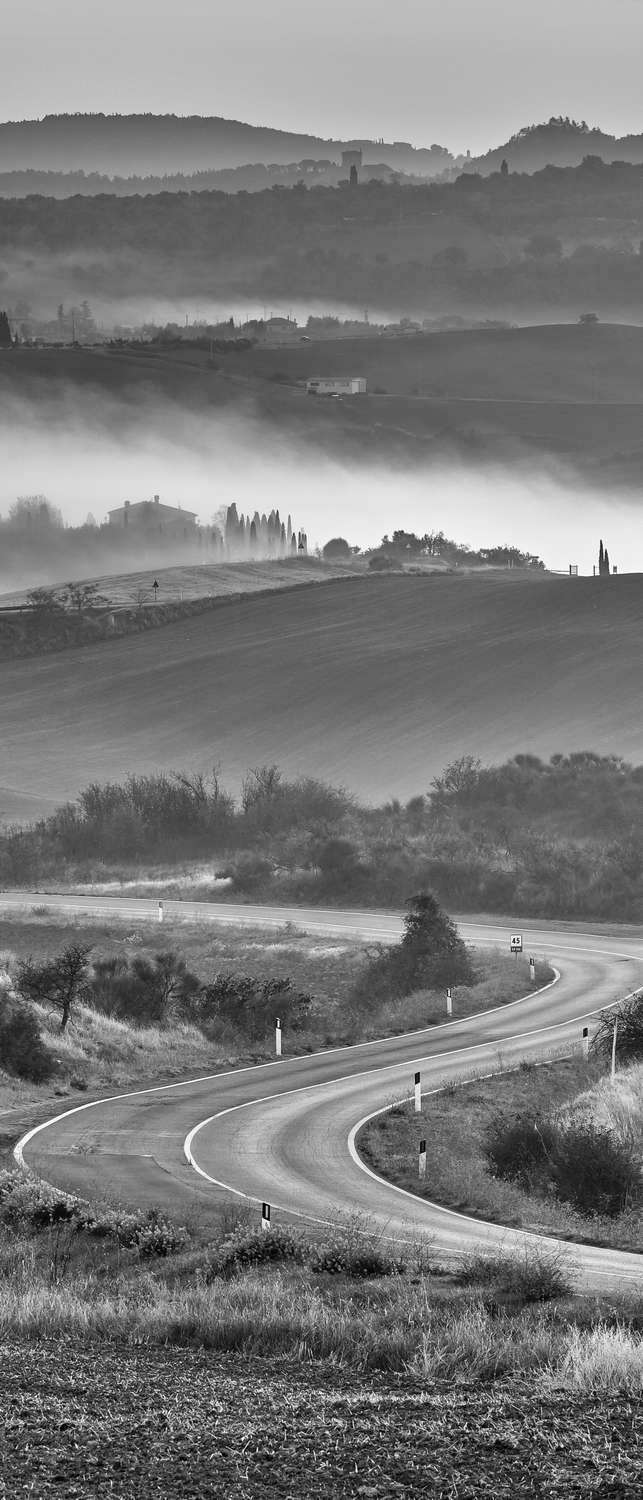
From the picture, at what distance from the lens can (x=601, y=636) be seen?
122750 millimetres

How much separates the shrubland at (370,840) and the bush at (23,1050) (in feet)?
114

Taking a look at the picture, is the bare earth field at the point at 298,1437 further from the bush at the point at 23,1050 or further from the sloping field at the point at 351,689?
the sloping field at the point at 351,689

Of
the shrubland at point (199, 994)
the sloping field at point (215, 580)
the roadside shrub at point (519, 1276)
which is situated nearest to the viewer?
the roadside shrub at point (519, 1276)

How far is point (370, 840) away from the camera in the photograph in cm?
8106

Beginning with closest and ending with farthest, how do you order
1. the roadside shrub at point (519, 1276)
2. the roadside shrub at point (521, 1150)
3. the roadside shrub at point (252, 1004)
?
the roadside shrub at point (519, 1276), the roadside shrub at point (521, 1150), the roadside shrub at point (252, 1004)

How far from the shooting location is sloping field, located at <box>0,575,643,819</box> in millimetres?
107188

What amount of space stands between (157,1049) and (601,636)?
85.1 metres

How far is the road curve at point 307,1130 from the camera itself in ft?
79.8

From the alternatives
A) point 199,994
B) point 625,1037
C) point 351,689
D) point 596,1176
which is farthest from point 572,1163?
point 351,689

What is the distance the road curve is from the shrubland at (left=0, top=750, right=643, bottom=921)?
22.7 m

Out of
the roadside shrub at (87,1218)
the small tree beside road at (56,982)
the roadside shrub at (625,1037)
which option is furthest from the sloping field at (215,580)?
the roadside shrub at (87,1218)

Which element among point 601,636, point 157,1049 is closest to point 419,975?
point 157,1049

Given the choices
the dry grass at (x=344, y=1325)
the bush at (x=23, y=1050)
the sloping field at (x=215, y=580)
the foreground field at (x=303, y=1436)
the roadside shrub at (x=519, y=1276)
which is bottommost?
the bush at (x=23, y=1050)

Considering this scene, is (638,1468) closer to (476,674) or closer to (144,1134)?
(144,1134)
